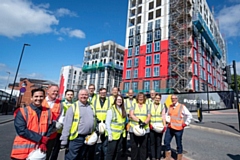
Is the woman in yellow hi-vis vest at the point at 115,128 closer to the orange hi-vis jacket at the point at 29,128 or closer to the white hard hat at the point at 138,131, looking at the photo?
the white hard hat at the point at 138,131

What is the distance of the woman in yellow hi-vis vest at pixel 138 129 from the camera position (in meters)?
3.70

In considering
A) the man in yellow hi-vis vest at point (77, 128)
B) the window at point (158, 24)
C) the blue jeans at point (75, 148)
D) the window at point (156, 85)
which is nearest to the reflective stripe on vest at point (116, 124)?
the man in yellow hi-vis vest at point (77, 128)

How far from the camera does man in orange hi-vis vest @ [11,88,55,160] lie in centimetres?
211

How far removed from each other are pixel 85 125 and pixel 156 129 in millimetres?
1978

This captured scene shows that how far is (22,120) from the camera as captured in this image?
216 centimetres

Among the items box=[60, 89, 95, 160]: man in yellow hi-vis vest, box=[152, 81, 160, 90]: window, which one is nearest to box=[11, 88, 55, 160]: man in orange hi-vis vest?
box=[60, 89, 95, 160]: man in yellow hi-vis vest

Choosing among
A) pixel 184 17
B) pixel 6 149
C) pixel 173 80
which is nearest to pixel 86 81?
pixel 173 80

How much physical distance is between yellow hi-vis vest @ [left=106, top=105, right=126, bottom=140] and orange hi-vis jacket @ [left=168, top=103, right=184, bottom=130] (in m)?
1.51

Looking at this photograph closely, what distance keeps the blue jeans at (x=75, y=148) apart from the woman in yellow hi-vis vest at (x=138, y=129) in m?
1.34

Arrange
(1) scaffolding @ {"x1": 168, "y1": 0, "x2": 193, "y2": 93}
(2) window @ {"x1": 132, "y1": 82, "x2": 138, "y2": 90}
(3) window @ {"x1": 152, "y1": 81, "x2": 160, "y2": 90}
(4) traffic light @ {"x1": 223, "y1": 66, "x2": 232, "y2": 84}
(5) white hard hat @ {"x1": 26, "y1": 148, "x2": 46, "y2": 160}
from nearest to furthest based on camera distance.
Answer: (5) white hard hat @ {"x1": 26, "y1": 148, "x2": 46, "y2": 160} → (4) traffic light @ {"x1": 223, "y1": 66, "x2": 232, "y2": 84} → (1) scaffolding @ {"x1": 168, "y1": 0, "x2": 193, "y2": 93} → (3) window @ {"x1": 152, "y1": 81, "x2": 160, "y2": 90} → (2) window @ {"x1": 132, "y1": 82, "x2": 138, "y2": 90}

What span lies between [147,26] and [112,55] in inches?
690

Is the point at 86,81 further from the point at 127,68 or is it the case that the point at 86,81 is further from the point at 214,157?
the point at 214,157

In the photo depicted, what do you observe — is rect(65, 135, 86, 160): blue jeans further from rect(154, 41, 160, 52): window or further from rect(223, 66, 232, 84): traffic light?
rect(154, 41, 160, 52): window

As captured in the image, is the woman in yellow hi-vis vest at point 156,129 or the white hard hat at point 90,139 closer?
the white hard hat at point 90,139
